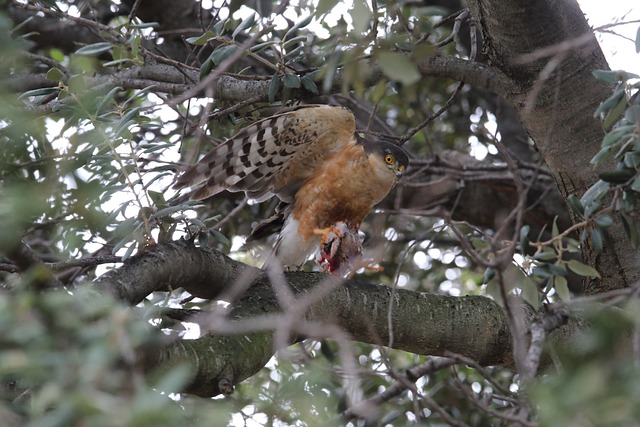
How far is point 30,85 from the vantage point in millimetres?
3840

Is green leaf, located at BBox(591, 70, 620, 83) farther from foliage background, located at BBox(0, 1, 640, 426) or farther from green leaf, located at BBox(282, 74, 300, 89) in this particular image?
green leaf, located at BBox(282, 74, 300, 89)

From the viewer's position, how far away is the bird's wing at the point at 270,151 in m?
3.86

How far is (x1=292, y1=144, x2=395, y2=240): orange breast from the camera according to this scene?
4305mm

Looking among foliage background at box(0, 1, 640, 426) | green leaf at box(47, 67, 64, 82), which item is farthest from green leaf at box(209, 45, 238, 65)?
green leaf at box(47, 67, 64, 82)

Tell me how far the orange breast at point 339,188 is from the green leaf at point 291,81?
905mm

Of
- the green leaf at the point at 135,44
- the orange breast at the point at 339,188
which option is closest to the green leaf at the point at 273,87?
the green leaf at the point at 135,44

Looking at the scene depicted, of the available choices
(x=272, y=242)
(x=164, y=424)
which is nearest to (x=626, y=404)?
(x=164, y=424)

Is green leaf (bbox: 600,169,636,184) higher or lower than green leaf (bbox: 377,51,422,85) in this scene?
lower

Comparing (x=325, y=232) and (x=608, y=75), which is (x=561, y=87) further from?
(x=325, y=232)

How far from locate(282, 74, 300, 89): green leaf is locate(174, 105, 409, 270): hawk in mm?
380

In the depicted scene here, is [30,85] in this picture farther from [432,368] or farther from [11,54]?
[432,368]

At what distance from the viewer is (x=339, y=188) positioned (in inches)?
170

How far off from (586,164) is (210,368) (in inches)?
74.3

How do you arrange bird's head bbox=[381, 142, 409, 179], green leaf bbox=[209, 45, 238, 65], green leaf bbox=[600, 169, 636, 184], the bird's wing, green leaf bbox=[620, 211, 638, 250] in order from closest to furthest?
green leaf bbox=[600, 169, 636, 184], green leaf bbox=[620, 211, 638, 250], green leaf bbox=[209, 45, 238, 65], the bird's wing, bird's head bbox=[381, 142, 409, 179]
